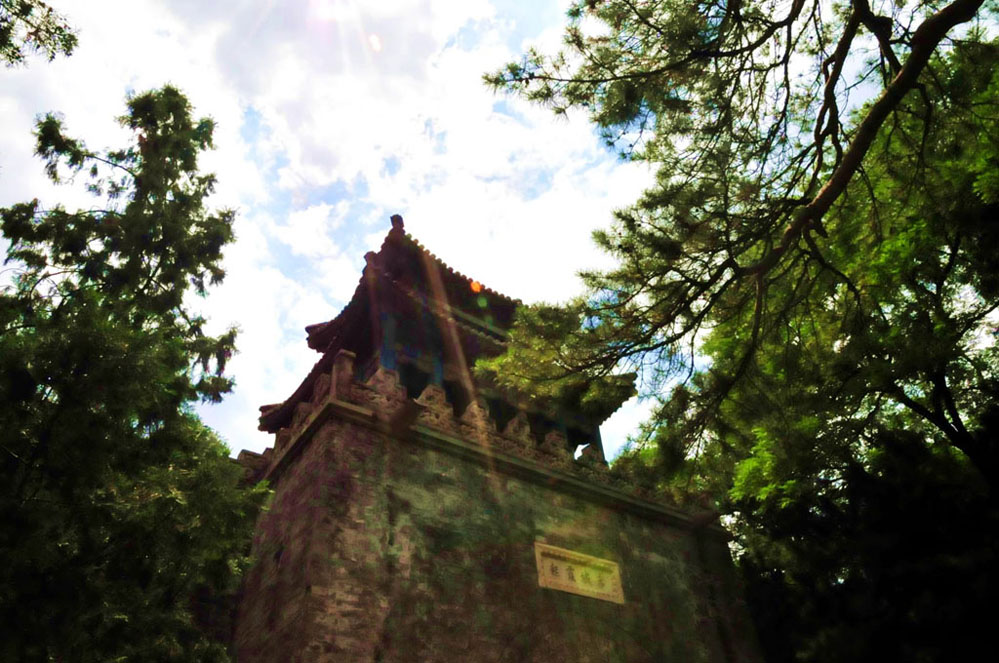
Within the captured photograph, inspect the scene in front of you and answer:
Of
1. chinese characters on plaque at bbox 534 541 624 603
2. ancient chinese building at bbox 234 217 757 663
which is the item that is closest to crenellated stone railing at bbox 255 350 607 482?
ancient chinese building at bbox 234 217 757 663

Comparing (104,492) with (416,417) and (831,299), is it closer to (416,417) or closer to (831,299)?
(416,417)

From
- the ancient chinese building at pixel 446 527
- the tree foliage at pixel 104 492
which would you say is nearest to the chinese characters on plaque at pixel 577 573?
the ancient chinese building at pixel 446 527

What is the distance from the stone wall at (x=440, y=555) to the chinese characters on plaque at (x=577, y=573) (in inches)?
→ 4.1

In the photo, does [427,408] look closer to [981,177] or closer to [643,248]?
[643,248]

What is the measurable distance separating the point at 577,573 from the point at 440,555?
2090 mm

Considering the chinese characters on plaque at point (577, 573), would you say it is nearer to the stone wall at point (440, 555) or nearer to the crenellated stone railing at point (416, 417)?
the stone wall at point (440, 555)

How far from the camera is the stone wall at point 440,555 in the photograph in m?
6.42

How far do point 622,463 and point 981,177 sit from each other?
378cm

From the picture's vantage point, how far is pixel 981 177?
521cm

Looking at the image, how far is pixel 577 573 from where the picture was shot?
328 inches

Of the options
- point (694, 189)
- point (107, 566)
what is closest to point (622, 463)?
point (694, 189)

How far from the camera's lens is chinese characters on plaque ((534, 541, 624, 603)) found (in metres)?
8.05

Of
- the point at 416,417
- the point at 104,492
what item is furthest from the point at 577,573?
the point at 104,492

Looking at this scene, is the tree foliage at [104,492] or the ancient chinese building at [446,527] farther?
the ancient chinese building at [446,527]
